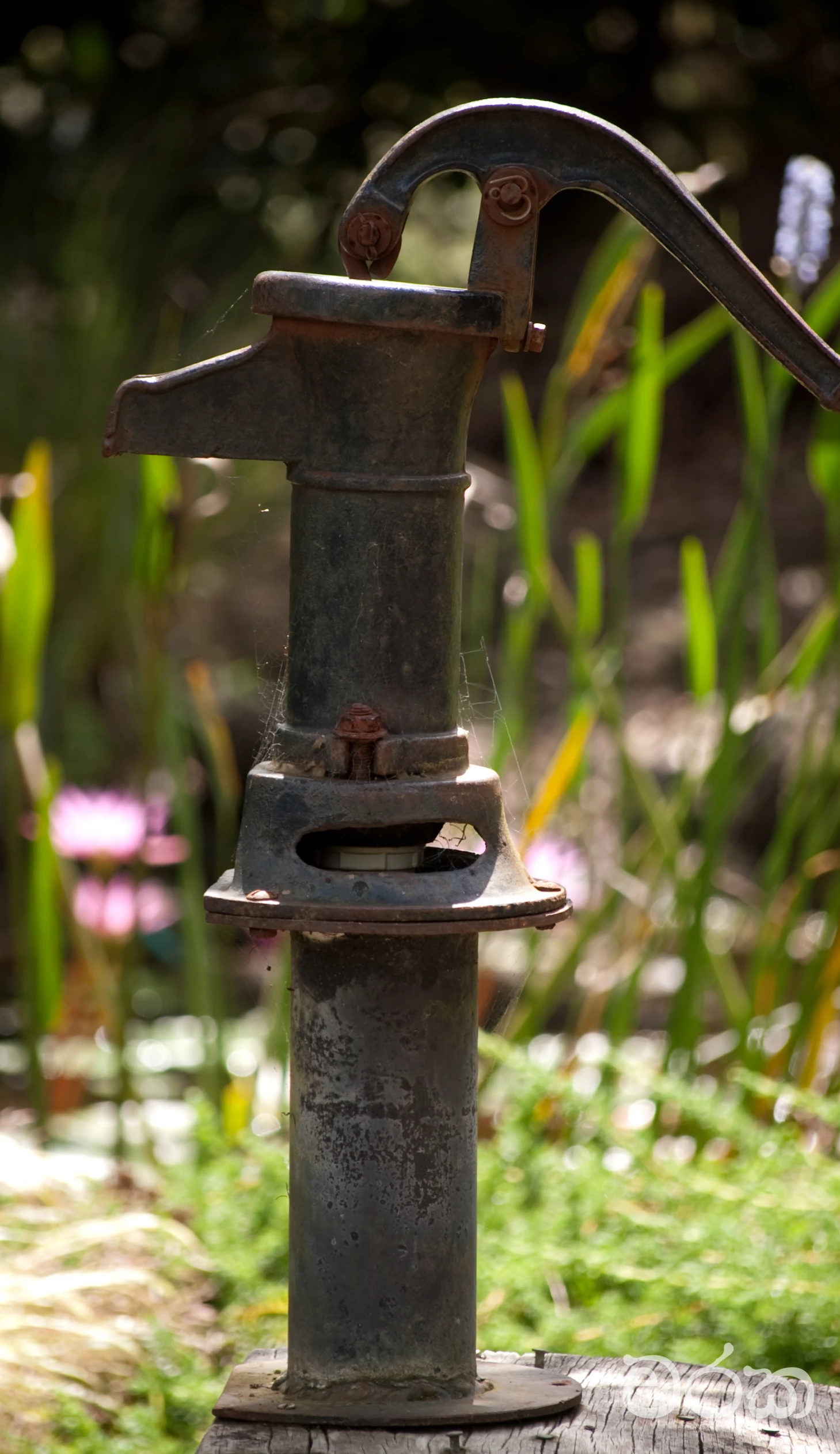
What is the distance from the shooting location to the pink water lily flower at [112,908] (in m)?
2.12

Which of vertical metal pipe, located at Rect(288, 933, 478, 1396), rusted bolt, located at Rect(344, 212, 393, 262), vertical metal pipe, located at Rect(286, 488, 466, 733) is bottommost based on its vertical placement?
vertical metal pipe, located at Rect(288, 933, 478, 1396)

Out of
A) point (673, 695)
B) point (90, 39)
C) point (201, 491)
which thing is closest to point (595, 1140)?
point (201, 491)

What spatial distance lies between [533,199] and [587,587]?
126 cm

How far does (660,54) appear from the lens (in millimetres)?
4836

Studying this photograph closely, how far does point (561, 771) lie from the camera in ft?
6.17

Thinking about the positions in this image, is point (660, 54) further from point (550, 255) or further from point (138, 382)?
point (138, 382)

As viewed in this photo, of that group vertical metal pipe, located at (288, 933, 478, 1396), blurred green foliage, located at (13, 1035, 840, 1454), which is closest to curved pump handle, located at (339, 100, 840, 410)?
vertical metal pipe, located at (288, 933, 478, 1396)

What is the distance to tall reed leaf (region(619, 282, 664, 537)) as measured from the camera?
1.85 m

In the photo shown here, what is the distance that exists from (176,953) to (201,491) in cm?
208

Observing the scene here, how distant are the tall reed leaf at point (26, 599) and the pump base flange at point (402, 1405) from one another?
3.74 feet

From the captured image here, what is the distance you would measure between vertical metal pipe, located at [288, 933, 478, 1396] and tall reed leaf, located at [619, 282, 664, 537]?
123 centimetres

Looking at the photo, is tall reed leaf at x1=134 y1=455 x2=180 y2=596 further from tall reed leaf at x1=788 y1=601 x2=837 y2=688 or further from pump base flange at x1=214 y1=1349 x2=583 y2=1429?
pump base flange at x1=214 y1=1349 x2=583 y2=1429

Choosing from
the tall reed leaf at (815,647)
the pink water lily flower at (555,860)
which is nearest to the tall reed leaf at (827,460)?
the tall reed leaf at (815,647)

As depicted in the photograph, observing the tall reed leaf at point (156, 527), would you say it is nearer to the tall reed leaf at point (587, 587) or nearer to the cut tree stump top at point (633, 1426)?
the tall reed leaf at point (587, 587)
